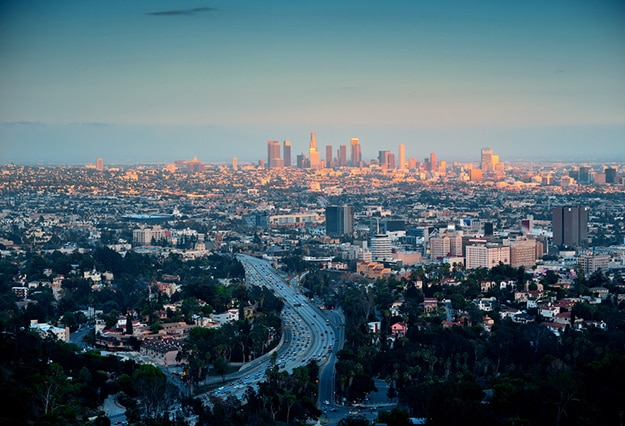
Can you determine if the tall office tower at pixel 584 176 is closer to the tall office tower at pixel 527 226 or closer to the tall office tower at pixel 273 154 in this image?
the tall office tower at pixel 273 154

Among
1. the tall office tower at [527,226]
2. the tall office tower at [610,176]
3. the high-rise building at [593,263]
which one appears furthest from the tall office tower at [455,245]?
the tall office tower at [610,176]

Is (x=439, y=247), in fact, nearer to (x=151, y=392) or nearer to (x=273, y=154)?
(x=151, y=392)

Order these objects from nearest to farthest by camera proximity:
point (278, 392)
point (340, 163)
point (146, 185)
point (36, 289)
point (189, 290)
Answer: point (278, 392), point (189, 290), point (36, 289), point (146, 185), point (340, 163)

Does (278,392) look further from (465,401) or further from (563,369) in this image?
(563,369)

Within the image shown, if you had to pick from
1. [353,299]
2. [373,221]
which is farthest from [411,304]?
[373,221]

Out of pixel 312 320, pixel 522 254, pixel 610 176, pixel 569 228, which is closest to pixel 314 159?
pixel 610 176
